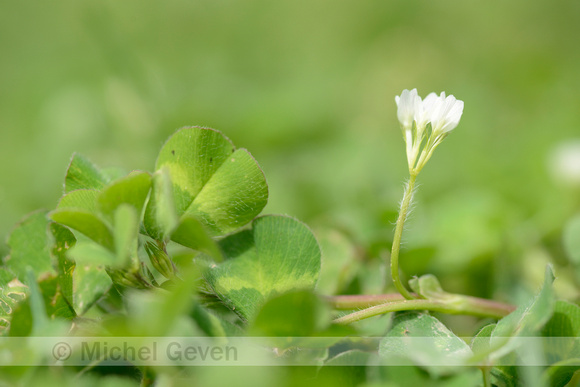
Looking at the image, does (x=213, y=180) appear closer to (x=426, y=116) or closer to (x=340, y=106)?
(x=426, y=116)

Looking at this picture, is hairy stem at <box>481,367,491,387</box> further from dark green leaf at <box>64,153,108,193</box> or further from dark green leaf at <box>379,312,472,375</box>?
dark green leaf at <box>64,153,108,193</box>

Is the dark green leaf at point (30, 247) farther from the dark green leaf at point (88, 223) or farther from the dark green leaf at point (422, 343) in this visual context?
the dark green leaf at point (422, 343)

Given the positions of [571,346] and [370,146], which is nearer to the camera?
[571,346]

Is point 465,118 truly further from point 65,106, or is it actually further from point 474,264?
point 65,106

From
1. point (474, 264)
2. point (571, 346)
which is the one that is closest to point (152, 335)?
point (571, 346)

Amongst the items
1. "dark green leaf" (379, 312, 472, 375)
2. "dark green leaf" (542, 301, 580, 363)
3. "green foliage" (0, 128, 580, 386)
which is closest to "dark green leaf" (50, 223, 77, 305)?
"green foliage" (0, 128, 580, 386)

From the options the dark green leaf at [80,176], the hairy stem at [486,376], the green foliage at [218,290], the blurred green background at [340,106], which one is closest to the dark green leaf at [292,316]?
the green foliage at [218,290]
